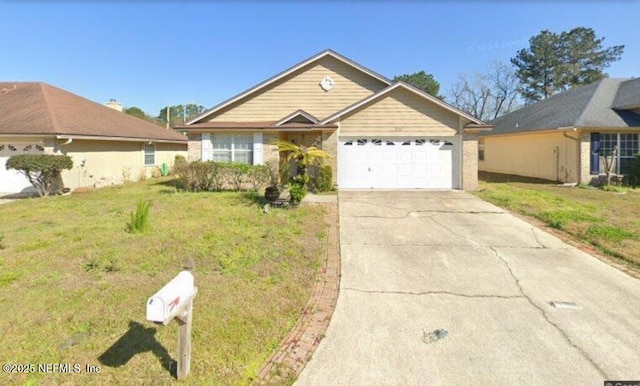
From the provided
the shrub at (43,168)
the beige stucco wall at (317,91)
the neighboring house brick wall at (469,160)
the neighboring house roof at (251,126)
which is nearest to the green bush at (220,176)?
the neighboring house roof at (251,126)

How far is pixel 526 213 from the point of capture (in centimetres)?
969

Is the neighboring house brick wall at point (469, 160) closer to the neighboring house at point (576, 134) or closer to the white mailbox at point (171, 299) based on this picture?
the neighboring house at point (576, 134)

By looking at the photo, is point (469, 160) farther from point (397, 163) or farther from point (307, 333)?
point (307, 333)

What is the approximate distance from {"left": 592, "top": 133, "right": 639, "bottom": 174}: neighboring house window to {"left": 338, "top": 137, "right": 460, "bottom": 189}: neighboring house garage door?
7257mm

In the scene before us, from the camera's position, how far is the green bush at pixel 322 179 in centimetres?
1336

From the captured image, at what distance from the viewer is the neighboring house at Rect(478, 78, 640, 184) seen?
49.7ft

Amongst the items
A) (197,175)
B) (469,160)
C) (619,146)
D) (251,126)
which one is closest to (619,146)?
(619,146)

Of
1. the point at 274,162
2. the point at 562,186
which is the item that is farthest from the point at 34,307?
the point at 562,186

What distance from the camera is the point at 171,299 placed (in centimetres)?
261

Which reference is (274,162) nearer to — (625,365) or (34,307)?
(34,307)

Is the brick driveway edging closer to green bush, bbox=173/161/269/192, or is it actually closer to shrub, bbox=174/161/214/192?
green bush, bbox=173/161/269/192

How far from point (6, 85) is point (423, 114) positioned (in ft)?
75.5

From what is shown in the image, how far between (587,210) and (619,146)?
820 centimetres

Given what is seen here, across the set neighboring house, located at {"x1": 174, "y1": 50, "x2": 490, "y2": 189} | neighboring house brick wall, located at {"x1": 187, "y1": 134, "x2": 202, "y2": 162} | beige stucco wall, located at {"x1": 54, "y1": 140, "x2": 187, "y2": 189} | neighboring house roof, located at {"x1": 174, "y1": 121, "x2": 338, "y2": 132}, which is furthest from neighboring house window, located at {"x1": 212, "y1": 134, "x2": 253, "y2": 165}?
beige stucco wall, located at {"x1": 54, "y1": 140, "x2": 187, "y2": 189}
